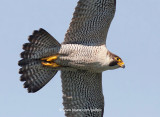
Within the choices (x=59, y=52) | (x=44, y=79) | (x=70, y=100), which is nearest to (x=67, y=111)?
(x=70, y=100)

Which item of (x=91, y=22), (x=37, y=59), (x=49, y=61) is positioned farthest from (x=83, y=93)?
(x=91, y=22)

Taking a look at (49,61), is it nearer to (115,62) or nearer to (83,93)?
(83,93)

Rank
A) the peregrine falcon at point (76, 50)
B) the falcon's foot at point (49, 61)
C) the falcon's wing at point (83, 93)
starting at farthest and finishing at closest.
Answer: the falcon's wing at point (83, 93)
the falcon's foot at point (49, 61)
the peregrine falcon at point (76, 50)

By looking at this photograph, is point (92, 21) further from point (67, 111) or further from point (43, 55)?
point (67, 111)

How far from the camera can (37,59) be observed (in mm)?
14672

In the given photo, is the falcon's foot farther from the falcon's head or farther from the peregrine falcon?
the falcon's head

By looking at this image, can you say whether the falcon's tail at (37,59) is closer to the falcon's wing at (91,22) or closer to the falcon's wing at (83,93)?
the falcon's wing at (91,22)

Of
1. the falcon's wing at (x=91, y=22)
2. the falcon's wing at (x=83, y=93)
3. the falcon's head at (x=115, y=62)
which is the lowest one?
the falcon's wing at (x=83, y=93)

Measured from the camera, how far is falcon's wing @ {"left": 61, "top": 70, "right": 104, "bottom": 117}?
1522 centimetres

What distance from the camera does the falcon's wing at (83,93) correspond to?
49.9 feet

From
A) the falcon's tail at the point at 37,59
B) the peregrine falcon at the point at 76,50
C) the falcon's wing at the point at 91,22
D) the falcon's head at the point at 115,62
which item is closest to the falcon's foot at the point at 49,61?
the peregrine falcon at the point at 76,50

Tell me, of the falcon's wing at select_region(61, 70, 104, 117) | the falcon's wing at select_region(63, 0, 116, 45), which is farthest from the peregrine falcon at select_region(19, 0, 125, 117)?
the falcon's wing at select_region(61, 70, 104, 117)

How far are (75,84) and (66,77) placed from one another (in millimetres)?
458

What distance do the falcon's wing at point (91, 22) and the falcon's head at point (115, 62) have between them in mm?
586
